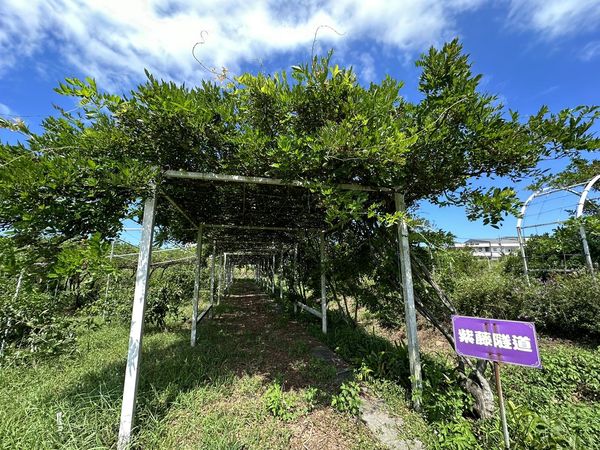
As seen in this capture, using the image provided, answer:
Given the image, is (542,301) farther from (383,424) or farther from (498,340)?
(383,424)

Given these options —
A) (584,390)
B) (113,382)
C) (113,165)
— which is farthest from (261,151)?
(584,390)

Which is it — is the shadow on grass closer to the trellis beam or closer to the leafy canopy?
the leafy canopy

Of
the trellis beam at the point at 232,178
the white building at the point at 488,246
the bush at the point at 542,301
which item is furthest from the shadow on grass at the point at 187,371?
the bush at the point at 542,301

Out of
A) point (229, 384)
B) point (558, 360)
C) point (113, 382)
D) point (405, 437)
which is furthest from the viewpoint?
point (558, 360)

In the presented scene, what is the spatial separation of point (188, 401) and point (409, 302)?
268 centimetres

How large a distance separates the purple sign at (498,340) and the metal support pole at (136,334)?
279 cm

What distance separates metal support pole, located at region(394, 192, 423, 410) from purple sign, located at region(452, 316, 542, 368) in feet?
2.46

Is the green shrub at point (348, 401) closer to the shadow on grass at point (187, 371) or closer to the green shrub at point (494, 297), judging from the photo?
the shadow on grass at point (187, 371)

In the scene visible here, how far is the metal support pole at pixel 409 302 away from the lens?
3039 millimetres

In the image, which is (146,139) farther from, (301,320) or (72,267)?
(301,320)

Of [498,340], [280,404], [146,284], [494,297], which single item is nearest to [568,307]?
[494,297]

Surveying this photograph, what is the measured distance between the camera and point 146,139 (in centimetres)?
262

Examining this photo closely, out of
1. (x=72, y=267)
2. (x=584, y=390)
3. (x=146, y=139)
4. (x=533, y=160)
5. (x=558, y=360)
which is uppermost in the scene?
(x=146, y=139)

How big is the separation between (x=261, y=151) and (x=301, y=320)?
596 centimetres
